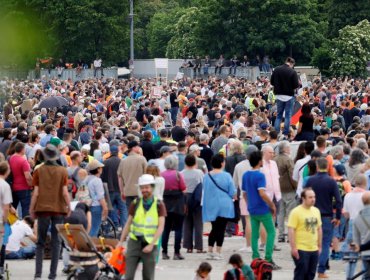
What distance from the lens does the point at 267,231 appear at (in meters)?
21.5

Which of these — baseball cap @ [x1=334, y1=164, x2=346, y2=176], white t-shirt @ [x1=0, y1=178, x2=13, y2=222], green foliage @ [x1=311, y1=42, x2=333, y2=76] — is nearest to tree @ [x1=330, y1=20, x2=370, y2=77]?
green foliage @ [x1=311, y1=42, x2=333, y2=76]

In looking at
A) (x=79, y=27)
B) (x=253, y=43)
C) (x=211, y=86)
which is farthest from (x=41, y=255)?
(x=79, y=27)

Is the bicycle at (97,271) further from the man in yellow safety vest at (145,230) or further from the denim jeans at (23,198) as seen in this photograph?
the denim jeans at (23,198)

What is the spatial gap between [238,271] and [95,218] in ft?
14.2

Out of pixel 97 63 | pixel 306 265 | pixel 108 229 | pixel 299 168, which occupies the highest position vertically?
pixel 299 168

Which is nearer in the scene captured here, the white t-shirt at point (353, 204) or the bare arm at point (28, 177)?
the white t-shirt at point (353, 204)

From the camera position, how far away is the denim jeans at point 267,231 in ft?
70.1

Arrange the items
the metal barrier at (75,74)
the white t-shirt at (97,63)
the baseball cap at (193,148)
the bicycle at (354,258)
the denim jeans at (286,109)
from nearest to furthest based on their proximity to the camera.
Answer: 1. the bicycle at (354,258)
2. the baseball cap at (193,148)
3. the denim jeans at (286,109)
4. the metal barrier at (75,74)
5. the white t-shirt at (97,63)

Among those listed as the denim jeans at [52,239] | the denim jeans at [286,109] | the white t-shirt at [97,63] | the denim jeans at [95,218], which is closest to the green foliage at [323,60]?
the white t-shirt at [97,63]

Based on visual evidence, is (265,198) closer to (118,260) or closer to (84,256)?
(118,260)

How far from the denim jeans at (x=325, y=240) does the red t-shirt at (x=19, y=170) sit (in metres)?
5.26

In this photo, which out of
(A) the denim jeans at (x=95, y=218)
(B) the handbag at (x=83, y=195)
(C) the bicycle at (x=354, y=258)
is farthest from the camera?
(A) the denim jeans at (x=95, y=218)

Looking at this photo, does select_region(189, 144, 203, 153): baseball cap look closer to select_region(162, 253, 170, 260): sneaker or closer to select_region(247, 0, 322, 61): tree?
select_region(162, 253, 170, 260): sneaker

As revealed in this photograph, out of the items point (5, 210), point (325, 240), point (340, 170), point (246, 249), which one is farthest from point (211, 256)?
point (5, 210)
